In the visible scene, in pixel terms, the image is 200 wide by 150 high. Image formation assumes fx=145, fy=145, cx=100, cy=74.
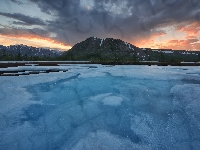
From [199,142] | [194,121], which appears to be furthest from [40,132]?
[194,121]

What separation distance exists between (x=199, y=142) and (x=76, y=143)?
311cm

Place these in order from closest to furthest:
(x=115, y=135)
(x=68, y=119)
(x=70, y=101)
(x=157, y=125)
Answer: (x=115, y=135), (x=157, y=125), (x=68, y=119), (x=70, y=101)

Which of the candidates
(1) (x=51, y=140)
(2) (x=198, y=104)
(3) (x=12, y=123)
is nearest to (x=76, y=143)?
(1) (x=51, y=140)

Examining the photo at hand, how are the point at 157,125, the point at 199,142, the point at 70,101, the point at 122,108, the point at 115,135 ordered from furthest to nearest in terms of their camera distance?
the point at 70,101, the point at 122,108, the point at 157,125, the point at 115,135, the point at 199,142

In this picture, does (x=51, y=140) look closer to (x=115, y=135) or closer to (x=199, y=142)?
(x=115, y=135)

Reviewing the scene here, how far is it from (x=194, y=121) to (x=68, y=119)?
4279mm

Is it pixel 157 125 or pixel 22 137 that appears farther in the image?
pixel 157 125

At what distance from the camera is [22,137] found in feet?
12.8

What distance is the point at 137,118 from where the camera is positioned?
5191mm

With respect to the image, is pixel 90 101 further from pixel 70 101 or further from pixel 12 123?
pixel 12 123

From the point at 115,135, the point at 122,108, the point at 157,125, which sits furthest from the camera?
the point at 122,108

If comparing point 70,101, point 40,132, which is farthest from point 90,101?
point 40,132

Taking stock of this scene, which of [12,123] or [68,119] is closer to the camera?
[12,123]

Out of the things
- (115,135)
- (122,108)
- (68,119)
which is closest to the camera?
(115,135)
